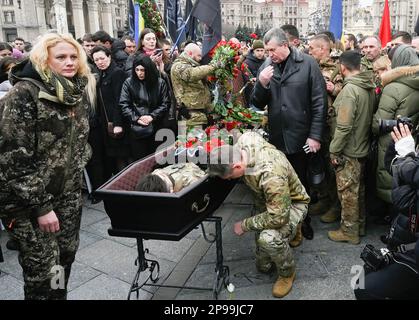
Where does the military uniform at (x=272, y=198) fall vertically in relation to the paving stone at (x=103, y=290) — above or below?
above

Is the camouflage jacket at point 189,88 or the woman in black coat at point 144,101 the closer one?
the camouflage jacket at point 189,88

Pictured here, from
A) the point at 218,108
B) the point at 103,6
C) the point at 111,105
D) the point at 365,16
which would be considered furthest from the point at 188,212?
the point at 103,6

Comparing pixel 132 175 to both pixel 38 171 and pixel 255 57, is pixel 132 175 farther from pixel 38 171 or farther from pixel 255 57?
pixel 255 57

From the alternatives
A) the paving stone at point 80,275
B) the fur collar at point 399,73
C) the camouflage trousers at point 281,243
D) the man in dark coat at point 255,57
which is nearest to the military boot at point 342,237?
the camouflage trousers at point 281,243

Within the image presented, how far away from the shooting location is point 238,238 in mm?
4691

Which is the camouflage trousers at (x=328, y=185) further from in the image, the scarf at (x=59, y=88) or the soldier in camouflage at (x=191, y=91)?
the scarf at (x=59, y=88)

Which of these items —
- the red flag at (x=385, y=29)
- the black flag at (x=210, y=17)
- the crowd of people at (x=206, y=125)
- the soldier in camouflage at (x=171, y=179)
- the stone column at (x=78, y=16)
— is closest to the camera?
the crowd of people at (x=206, y=125)

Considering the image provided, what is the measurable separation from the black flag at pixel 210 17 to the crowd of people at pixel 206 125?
61 centimetres

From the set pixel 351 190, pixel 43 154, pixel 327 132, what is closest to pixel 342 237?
pixel 351 190

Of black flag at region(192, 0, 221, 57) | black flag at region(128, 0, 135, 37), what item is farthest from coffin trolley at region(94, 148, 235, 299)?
black flag at region(128, 0, 135, 37)

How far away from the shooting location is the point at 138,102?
547 centimetres

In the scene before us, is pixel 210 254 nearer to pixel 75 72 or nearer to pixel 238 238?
pixel 238 238

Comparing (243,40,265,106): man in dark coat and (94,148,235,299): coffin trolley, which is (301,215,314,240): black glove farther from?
(243,40,265,106): man in dark coat

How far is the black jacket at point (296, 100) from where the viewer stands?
4.26 meters
